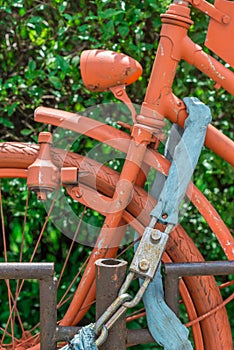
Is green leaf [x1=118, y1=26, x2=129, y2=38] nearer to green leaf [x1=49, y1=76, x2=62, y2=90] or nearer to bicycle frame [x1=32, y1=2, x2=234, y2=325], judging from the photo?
green leaf [x1=49, y1=76, x2=62, y2=90]

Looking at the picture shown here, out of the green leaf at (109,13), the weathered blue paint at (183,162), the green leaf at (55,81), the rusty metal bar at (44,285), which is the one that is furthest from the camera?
the green leaf at (55,81)

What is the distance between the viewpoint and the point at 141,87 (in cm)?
305

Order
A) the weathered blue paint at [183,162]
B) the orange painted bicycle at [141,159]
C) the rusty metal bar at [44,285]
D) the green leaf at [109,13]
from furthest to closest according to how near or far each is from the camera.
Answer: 1. the green leaf at [109,13]
2. the orange painted bicycle at [141,159]
3. the weathered blue paint at [183,162]
4. the rusty metal bar at [44,285]

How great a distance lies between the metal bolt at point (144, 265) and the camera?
1833 mm

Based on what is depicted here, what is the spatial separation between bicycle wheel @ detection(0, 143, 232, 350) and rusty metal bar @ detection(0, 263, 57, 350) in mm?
269

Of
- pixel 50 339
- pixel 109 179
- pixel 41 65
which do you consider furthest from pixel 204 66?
pixel 41 65

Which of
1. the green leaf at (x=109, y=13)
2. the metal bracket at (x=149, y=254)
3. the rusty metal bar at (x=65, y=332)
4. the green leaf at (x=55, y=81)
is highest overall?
the green leaf at (x=109, y=13)

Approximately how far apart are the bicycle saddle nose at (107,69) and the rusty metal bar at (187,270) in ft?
1.95

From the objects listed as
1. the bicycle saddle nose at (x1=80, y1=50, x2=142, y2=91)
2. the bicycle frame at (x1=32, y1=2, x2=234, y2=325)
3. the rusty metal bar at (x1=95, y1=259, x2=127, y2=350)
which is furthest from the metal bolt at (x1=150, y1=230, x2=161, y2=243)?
the bicycle saddle nose at (x1=80, y1=50, x2=142, y2=91)

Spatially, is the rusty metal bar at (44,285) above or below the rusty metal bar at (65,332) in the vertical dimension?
above

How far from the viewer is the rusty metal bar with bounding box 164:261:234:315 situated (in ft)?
6.09

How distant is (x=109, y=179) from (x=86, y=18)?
984 mm

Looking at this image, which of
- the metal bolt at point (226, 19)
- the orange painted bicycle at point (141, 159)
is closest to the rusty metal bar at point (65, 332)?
the orange painted bicycle at point (141, 159)

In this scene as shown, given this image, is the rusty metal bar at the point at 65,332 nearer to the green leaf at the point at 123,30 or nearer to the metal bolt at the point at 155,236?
the metal bolt at the point at 155,236
